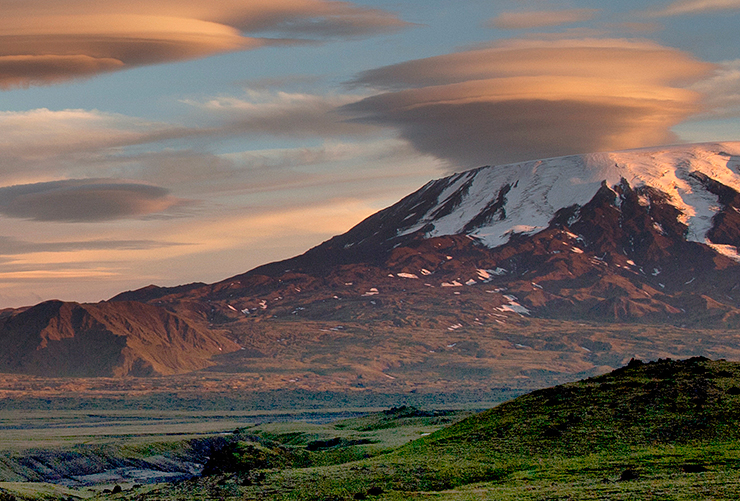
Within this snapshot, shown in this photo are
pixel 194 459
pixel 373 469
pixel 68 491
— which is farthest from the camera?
pixel 194 459

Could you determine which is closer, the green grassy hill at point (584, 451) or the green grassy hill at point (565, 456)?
the green grassy hill at point (584, 451)

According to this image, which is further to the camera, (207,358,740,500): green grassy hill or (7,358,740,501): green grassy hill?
(7,358,740,501): green grassy hill

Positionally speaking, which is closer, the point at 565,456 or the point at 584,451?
the point at 565,456

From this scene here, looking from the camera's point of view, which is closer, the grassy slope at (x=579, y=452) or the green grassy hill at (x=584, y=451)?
the green grassy hill at (x=584, y=451)

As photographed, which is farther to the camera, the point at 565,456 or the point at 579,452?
the point at 579,452

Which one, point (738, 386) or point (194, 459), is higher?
point (738, 386)

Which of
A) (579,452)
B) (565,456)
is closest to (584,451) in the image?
(579,452)

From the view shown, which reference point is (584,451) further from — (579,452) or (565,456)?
(565,456)

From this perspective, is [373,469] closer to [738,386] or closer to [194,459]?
[738,386]

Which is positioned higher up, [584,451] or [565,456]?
[584,451]

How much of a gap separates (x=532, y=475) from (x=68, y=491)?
41.8 metres

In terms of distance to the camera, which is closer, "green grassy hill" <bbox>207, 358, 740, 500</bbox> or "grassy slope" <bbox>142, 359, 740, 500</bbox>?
"green grassy hill" <bbox>207, 358, 740, 500</bbox>

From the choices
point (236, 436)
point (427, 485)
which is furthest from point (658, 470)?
point (236, 436)

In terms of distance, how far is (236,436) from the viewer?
138 m
